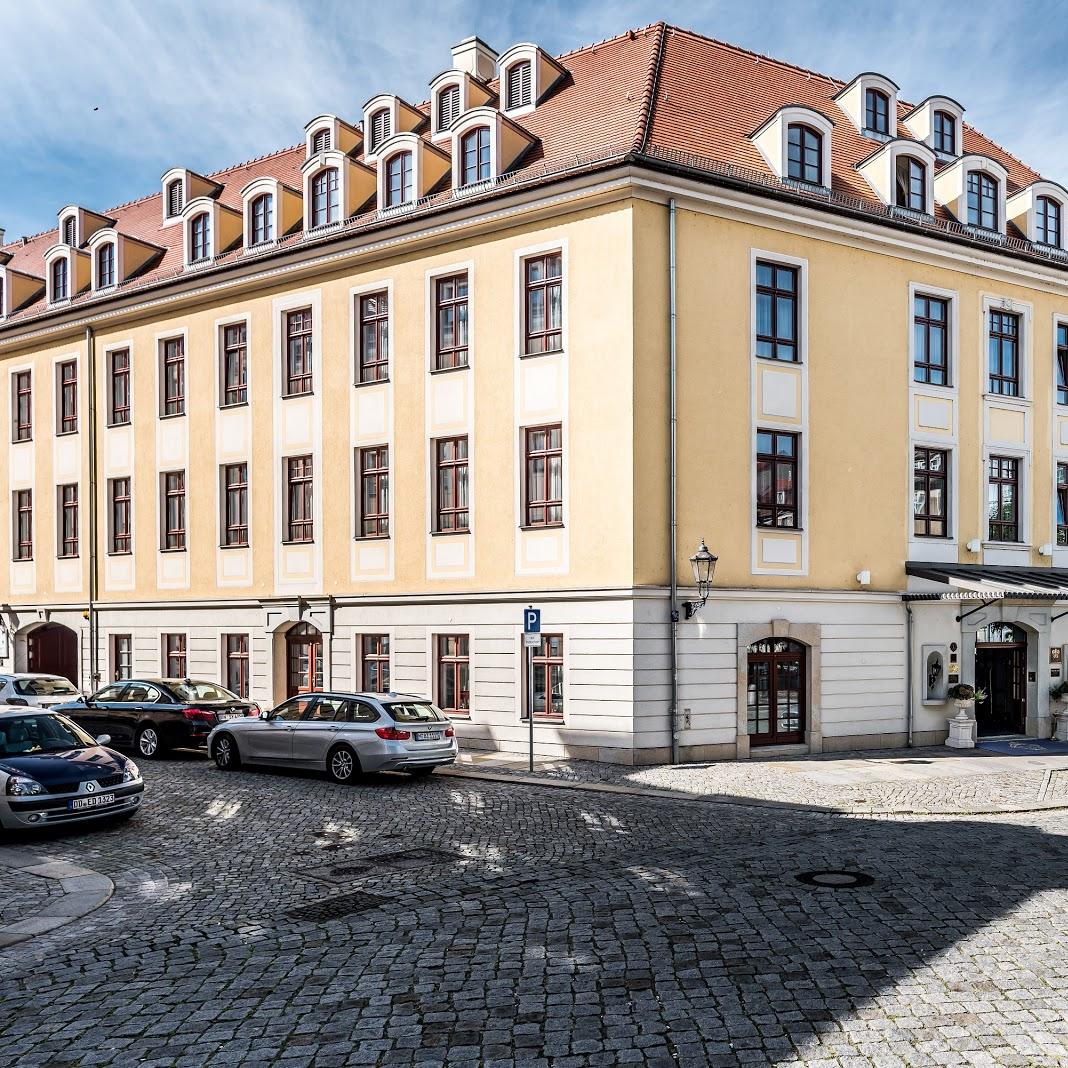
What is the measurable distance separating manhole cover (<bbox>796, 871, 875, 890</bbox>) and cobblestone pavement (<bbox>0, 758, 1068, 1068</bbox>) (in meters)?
0.17

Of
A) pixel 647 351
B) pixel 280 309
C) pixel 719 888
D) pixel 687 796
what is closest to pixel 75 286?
pixel 280 309

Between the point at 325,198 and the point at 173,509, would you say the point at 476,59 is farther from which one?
the point at 173,509

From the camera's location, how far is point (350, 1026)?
23.1ft

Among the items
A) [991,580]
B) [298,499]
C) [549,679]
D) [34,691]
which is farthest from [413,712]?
[991,580]

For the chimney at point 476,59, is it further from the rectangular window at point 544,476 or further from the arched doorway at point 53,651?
the arched doorway at point 53,651

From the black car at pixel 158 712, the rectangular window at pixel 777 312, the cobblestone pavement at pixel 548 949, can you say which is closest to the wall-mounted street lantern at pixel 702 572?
the rectangular window at pixel 777 312

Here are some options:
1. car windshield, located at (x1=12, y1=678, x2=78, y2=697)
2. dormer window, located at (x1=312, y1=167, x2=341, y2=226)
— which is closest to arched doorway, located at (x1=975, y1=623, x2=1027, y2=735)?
dormer window, located at (x1=312, y1=167, x2=341, y2=226)

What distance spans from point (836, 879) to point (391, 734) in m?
8.56

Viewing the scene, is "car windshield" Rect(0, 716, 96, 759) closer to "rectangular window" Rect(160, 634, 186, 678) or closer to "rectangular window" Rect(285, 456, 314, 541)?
"rectangular window" Rect(285, 456, 314, 541)

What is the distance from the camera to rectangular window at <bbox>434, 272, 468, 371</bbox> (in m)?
23.7

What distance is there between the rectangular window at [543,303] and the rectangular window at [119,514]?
1308 centimetres

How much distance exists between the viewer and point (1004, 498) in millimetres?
25859

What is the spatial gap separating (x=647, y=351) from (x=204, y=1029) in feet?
53.0

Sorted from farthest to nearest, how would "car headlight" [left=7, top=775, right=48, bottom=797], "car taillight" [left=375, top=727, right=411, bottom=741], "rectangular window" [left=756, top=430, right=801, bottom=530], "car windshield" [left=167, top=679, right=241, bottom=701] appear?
1. "rectangular window" [left=756, top=430, right=801, bottom=530]
2. "car windshield" [left=167, top=679, right=241, bottom=701]
3. "car taillight" [left=375, top=727, right=411, bottom=741]
4. "car headlight" [left=7, top=775, right=48, bottom=797]
